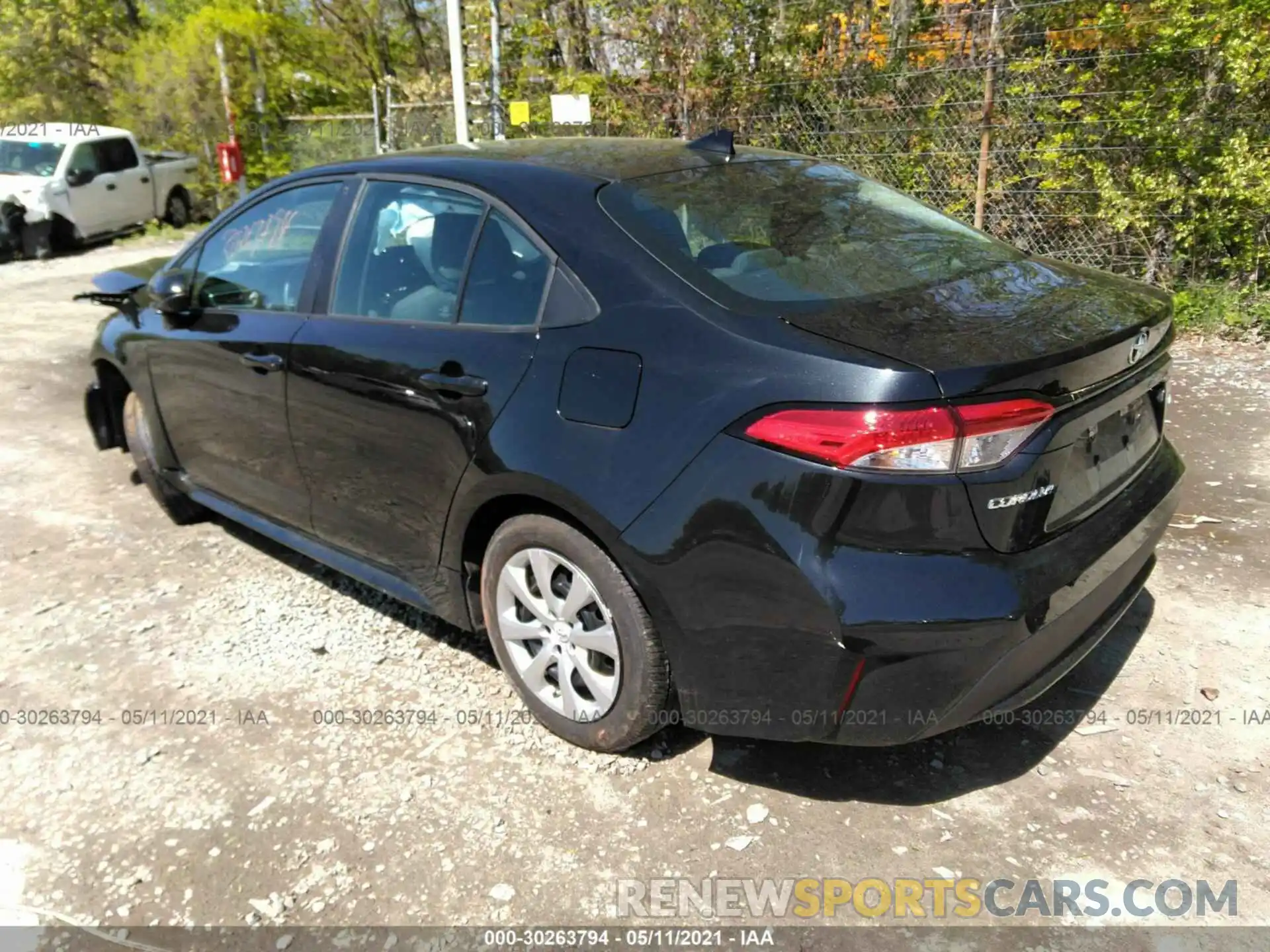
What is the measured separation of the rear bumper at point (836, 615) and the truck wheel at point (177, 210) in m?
15.3

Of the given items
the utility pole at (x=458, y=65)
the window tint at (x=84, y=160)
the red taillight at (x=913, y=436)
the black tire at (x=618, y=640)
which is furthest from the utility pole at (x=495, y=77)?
the red taillight at (x=913, y=436)

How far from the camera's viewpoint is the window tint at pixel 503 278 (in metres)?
2.77

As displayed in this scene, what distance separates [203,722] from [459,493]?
117 cm

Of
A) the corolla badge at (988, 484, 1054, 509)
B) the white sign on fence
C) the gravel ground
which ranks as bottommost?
the gravel ground

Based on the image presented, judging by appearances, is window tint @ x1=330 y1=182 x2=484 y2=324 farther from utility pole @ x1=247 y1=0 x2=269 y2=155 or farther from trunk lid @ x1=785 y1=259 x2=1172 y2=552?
utility pole @ x1=247 y1=0 x2=269 y2=155

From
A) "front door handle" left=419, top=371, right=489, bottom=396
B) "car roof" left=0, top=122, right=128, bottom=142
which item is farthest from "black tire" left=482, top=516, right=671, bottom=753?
"car roof" left=0, top=122, right=128, bottom=142

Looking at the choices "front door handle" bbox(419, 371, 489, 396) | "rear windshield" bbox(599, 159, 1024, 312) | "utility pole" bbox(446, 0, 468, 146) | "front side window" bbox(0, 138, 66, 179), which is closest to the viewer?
"rear windshield" bbox(599, 159, 1024, 312)

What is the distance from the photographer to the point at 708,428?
232cm

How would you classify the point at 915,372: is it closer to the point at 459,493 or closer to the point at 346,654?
the point at 459,493

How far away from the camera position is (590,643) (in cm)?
272

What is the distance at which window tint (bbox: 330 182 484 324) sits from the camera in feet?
9.96

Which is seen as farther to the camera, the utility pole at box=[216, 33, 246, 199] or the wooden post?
the utility pole at box=[216, 33, 246, 199]

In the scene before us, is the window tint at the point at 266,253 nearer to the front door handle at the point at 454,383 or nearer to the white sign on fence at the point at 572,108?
the front door handle at the point at 454,383

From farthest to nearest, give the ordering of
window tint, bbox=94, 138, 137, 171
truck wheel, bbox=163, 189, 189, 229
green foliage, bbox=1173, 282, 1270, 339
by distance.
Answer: truck wheel, bbox=163, 189, 189, 229
window tint, bbox=94, 138, 137, 171
green foliage, bbox=1173, 282, 1270, 339
